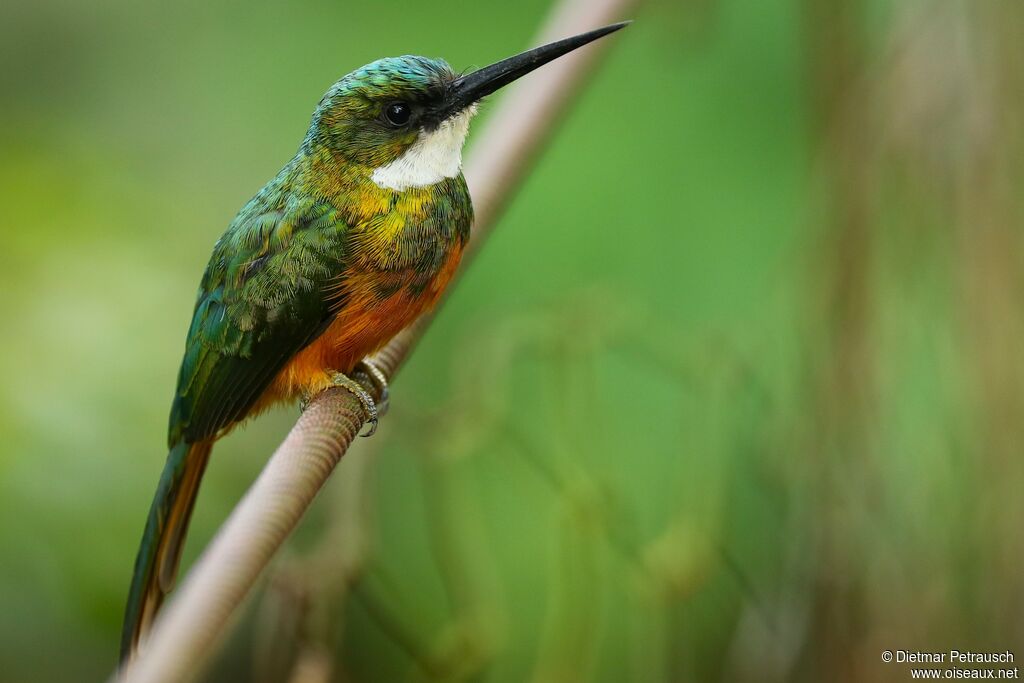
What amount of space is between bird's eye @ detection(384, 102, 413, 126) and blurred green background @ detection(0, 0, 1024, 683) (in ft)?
1.13

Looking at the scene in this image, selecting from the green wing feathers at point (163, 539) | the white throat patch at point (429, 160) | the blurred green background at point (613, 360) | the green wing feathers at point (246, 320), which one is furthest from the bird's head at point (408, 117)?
the green wing feathers at point (163, 539)

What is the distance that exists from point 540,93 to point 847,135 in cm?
54

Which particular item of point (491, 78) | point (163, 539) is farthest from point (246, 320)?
point (491, 78)

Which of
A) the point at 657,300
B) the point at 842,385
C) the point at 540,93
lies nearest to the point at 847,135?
the point at 842,385

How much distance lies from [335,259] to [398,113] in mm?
277

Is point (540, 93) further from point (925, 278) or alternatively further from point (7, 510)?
point (7, 510)

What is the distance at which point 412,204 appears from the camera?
5.91 ft

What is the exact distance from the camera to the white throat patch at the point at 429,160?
185 centimetres

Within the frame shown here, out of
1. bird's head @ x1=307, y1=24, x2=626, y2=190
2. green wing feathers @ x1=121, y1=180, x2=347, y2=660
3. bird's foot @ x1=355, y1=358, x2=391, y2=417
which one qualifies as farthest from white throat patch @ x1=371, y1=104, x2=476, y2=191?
bird's foot @ x1=355, y1=358, x2=391, y2=417

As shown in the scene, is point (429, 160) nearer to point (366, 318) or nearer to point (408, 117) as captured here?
point (408, 117)

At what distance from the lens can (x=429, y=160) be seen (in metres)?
1.86

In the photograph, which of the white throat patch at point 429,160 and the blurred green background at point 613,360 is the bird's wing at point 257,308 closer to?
the white throat patch at point 429,160

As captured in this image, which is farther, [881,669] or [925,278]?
[925,278]

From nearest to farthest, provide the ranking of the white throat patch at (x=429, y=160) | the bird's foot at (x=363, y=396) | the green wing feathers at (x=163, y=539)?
1. the green wing feathers at (x=163, y=539)
2. the bird's foot at (x=363, y=396)
3. the white throat patch at (x=429, y=160)
